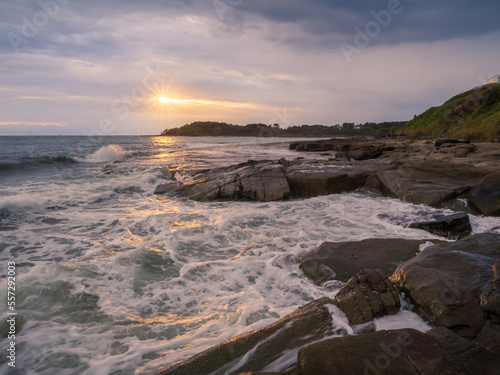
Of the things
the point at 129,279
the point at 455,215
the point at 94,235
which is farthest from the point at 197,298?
the point at 455,215

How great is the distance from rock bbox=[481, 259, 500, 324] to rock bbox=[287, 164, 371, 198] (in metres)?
8.44

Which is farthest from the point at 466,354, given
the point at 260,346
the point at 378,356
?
the point at 260,346

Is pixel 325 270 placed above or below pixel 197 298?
above

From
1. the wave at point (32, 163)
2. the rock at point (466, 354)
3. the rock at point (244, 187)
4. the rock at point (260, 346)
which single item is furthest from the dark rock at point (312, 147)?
the rock at point (466, 354)

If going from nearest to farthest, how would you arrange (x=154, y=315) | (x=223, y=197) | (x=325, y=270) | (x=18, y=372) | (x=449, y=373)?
(x=449, y=373) < (x=18, y=372) < (x=154, y=315) < (x=325, y=270) < (x=223, y=197)

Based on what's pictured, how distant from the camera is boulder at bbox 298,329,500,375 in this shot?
239 centimetres

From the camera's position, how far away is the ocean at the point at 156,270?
3738mm

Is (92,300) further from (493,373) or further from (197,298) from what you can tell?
(493,373)

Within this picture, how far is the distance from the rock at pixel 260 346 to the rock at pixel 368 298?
301 millimetres

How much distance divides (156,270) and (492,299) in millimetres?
5353

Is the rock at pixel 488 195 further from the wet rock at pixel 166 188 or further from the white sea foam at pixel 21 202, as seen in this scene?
the white sea foam at pixel 21 202

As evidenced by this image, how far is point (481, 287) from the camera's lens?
339 centimetres

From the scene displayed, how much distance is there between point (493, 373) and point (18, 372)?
4.94 metres

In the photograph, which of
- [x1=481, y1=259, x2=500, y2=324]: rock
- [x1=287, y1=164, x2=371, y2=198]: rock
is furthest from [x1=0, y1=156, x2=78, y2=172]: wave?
[x1=481, y1=259, x2=500, y2=324]: rock
